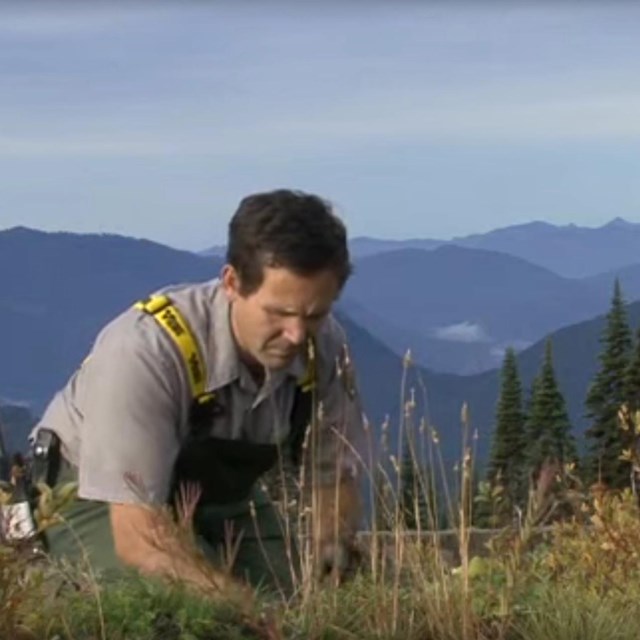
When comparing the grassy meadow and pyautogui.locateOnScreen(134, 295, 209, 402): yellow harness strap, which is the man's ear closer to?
pyautogui.locateOnScreen(134, 295, 209, 402): yellow harness strap

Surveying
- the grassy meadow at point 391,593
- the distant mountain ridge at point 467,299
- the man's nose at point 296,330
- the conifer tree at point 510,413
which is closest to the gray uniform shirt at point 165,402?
the man's nose at point 296,330

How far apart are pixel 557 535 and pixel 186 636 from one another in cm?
189

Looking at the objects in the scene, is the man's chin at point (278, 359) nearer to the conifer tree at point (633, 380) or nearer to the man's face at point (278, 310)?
the man's face at point (278, 310)

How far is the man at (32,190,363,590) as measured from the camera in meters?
4.57

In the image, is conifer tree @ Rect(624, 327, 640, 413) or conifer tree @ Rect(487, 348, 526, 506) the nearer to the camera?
conifer tree @ Rect(487, 348, 526, 506)

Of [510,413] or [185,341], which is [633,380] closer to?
[510,413]

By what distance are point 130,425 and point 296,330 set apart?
48 cm

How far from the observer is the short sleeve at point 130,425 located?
458 cm

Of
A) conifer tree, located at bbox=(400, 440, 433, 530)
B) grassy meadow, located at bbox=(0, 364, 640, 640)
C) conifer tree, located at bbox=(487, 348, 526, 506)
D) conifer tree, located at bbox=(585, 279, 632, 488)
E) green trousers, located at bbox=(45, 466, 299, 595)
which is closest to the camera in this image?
grassy meadow, located at bbox=(0, 364, 640, 640)

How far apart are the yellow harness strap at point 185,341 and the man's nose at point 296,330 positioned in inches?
10.6

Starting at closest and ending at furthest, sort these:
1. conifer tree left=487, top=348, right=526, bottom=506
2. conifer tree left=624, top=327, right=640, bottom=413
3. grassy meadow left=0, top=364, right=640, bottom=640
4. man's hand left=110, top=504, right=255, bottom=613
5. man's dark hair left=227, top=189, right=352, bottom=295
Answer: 1. grassy meadow left=0, top=364, right=640, bottom=640
2. man's hand left=110, top=504, right=255, bottom=613
3. man's dark hair left=227, top=189, right=352, bottom=295
4. conifer tree left=487, top=348, right=526, bottom=506
5. conifer tree left=624, top=327, right=640, bottom=413

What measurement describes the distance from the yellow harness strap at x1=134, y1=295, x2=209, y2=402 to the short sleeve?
76mm

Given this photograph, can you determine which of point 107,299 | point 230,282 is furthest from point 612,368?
point 107,299

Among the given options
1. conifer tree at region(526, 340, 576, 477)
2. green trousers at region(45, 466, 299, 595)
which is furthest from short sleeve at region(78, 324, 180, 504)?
conifer tree at region(526, 340, 576, 477)
